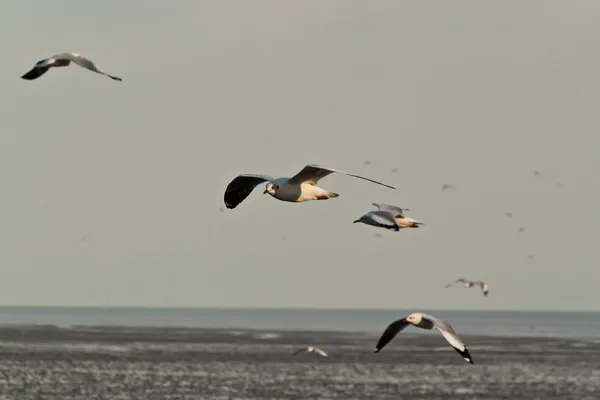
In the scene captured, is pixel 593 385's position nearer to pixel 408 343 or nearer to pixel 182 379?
pixel 182 379

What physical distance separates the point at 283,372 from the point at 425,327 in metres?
38.3

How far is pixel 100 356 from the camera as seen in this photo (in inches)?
2950

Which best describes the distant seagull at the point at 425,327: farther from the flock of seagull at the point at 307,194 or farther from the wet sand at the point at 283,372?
the wet sand at the point at 283,372

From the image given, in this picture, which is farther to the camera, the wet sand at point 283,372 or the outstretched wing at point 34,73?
the wet sand at point 283,372

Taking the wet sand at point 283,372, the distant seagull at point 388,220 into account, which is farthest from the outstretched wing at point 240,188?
the wet sand at point 283,372

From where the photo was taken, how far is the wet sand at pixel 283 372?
171ft

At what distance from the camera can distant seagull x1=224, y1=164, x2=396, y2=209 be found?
85.6 ft

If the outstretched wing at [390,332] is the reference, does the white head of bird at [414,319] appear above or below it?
above

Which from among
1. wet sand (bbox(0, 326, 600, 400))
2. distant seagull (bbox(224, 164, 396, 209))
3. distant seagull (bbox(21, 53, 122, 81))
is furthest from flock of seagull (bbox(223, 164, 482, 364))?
wet sand (bbox(0, 326, 600, 400))

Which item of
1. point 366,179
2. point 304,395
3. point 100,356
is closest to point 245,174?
point 366,179

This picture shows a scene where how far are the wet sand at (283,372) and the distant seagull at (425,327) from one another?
24.8 meters

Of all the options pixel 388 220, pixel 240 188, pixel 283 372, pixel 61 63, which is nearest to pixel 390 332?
pixel 388 220

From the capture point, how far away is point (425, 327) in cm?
2564

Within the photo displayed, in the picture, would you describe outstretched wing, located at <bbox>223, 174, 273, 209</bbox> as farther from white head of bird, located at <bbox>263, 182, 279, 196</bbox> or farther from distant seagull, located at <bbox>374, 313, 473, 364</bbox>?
distant seagull, located at <bbox>374, 313, 473, 364</bbox>
